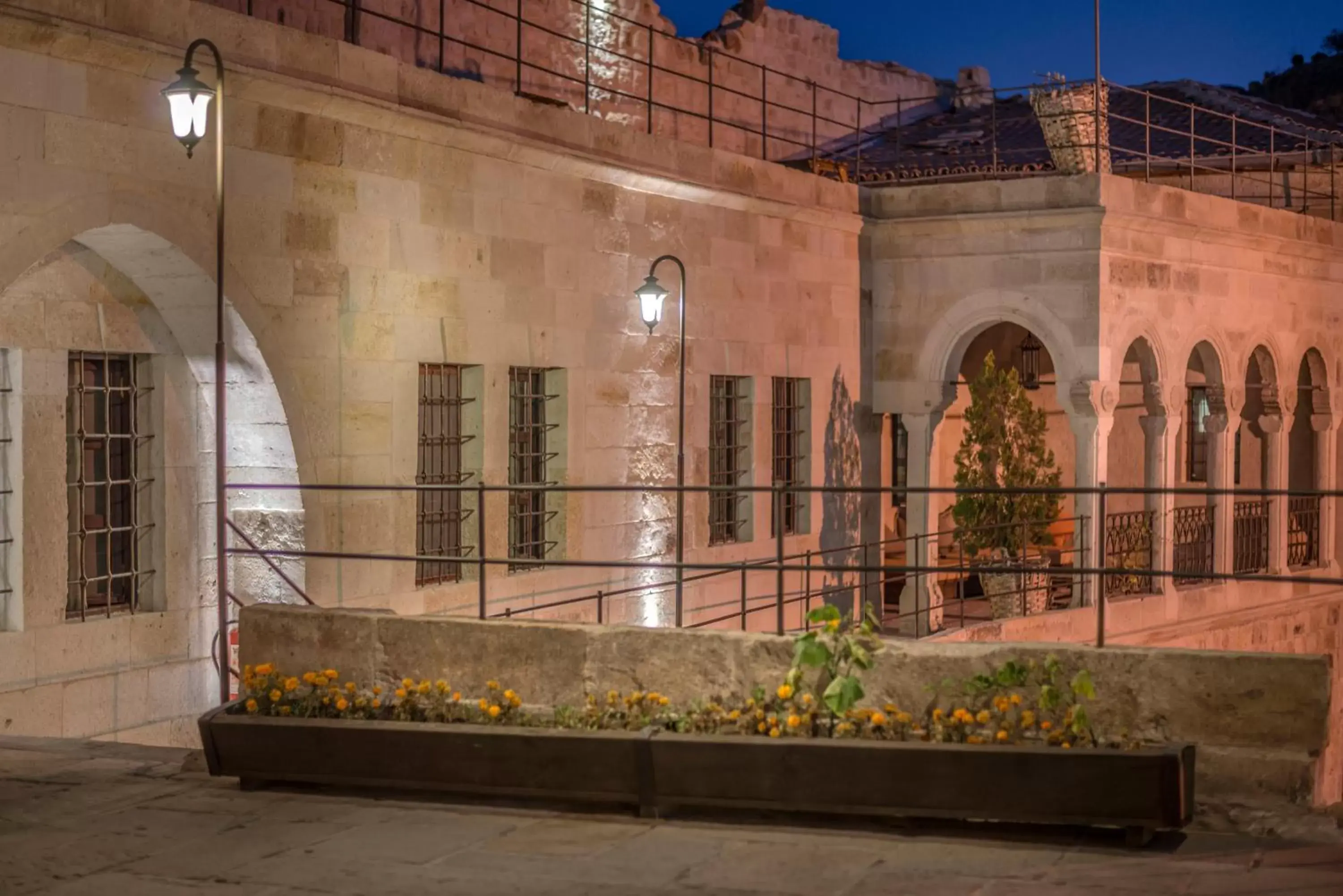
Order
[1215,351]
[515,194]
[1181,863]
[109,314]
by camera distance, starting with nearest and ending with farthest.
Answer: [1181,863]
[109,314]
[515,194]
[1215,351]

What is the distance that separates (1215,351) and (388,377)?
10.3 meters

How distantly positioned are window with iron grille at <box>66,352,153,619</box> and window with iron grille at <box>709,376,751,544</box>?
6.34 m

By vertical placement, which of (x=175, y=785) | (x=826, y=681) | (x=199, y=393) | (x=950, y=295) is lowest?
(x=175, y=785)

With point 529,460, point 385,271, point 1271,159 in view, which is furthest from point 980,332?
point 385,271

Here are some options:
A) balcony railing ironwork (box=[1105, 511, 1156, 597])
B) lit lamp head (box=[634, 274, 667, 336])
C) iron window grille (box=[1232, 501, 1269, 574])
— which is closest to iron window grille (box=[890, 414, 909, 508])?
balcony railing ironwork (box=[1105, 511, 1156, 597])

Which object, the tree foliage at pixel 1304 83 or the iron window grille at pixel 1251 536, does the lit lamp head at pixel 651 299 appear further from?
the tree foliage at pixel 1304 83

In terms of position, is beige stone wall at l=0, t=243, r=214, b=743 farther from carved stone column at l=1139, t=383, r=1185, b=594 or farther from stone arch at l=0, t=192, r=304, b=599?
carved stone column at l=1139, t=383, r=1185, b=594

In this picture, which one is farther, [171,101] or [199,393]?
[199,393]

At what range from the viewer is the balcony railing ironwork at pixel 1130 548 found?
58.4ft

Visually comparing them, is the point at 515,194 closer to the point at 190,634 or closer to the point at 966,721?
the point at 190,634

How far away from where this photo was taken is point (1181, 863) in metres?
6.49

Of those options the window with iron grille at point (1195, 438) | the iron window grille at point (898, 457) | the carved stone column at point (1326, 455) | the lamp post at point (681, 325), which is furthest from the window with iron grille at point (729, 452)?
the window with iron grille at point (1195, 438)

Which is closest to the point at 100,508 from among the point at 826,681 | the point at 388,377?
the point at 388,377

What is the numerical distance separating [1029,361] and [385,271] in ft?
38.9
